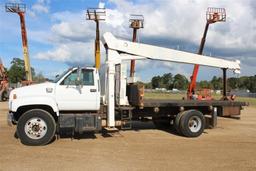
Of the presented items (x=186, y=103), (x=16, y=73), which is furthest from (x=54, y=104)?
(x=16, y=73)

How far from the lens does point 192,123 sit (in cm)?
1377

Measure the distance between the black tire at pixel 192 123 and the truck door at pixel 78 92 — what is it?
330 cm

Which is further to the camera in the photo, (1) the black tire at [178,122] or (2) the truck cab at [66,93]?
(1) the black tire at [178,122]

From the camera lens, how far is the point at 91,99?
11.9m

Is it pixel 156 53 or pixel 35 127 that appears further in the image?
pixel 156 53

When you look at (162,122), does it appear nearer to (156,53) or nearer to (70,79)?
(156,53)

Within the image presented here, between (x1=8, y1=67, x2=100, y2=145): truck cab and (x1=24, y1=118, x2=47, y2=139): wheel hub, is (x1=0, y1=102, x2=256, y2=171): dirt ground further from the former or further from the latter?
(x1=8, y1=67, x2=100, y2=145): truck cab

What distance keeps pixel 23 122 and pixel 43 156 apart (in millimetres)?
1885

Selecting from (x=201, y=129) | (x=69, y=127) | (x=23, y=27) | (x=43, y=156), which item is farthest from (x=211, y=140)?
(x=23, y=27)

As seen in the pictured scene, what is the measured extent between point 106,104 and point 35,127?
2529 millimetres

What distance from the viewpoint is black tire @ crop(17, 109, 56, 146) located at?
36.4ft

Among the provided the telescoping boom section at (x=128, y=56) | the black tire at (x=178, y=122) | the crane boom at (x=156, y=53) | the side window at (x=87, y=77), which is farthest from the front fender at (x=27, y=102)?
the black tire at (x=178, y=122)

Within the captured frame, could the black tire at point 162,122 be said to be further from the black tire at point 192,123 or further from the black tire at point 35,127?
the black tire at point 35,127

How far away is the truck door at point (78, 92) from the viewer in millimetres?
11664
